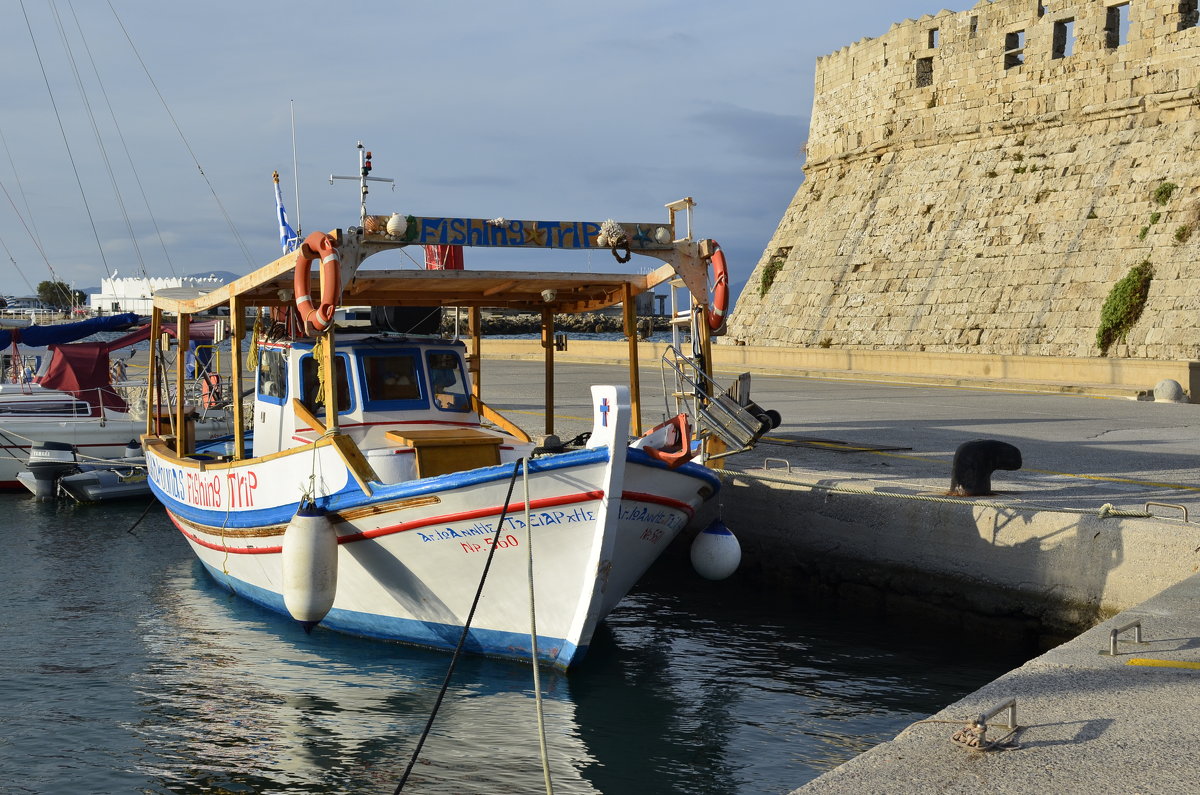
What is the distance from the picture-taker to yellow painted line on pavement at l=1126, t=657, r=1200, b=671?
629cm

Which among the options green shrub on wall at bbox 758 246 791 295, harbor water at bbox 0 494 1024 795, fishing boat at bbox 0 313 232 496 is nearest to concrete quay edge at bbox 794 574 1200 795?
harbor water at bbox 0 494 1024 795

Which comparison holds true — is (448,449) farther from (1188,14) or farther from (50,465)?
(1188,14)

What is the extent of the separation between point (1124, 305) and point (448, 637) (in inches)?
855

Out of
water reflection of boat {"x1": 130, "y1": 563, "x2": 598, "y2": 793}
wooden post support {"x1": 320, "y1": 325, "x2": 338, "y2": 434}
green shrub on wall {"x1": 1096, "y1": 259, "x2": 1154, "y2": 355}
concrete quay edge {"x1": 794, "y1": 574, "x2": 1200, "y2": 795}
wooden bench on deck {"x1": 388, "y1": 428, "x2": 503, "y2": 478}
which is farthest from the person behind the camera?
green shrub on wall {"x1": 1096, "y1": 259, "x2": 1154, "y2": 355}

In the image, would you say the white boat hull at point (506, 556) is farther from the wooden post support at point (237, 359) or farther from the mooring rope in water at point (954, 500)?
the mooring rope in water at point (954, 500)

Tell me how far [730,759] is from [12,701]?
5244 millimetres

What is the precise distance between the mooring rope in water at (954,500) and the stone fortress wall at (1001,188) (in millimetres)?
16519

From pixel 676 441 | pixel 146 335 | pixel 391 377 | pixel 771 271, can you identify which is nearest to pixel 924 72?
pixel 771 271

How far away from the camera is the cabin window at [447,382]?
10930mm

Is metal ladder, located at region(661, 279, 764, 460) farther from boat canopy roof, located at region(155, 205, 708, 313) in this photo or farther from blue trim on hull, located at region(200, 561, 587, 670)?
blue trim on hull, located at region(200, 561, 587, 670)

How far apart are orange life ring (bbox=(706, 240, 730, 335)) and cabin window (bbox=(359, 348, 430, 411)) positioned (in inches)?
110

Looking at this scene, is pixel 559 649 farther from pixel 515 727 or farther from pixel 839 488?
pixel 839 488

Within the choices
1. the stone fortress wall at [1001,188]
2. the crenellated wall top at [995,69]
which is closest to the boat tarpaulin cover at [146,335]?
the stone fortress wall at [1001,188]

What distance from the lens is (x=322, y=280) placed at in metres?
8.81
